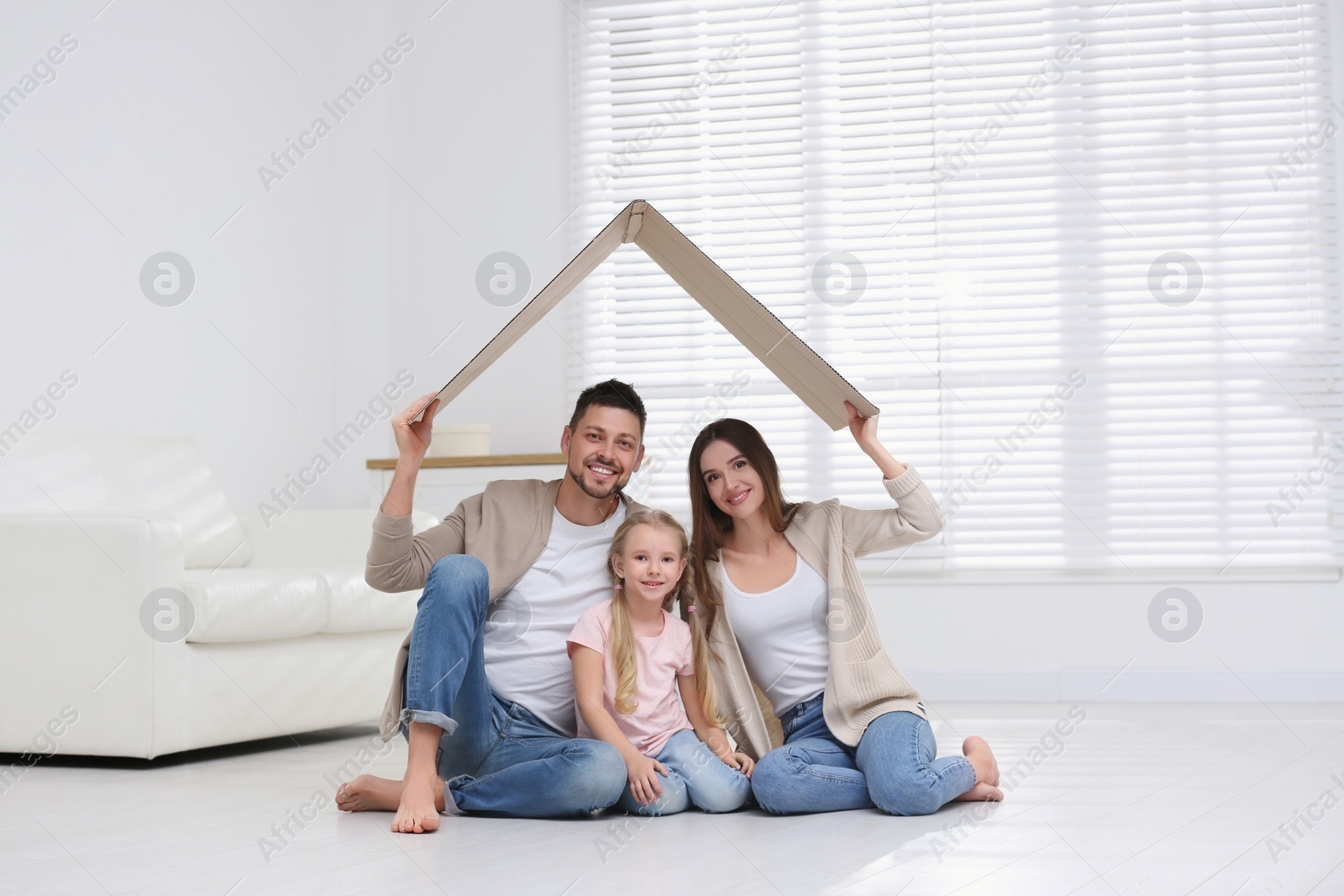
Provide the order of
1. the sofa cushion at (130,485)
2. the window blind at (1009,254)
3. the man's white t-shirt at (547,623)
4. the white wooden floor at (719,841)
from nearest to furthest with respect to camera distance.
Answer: the white wooden floor at (719,841), the man's white t-shirt at (547,623), the sofa cushion at (130,485), the window blind at (1009,254)

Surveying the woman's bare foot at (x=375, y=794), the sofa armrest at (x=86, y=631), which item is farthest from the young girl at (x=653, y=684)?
the sofa armrest at (x=86, y=631)

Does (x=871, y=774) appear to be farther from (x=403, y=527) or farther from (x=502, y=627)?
(x=403, y=527)

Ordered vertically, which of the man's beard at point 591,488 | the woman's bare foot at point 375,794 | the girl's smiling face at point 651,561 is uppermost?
the man's beard at point 591,488

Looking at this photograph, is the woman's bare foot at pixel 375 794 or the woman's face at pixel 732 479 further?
the woman's face at pixel 732 479

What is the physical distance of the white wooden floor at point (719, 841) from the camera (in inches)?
62.3

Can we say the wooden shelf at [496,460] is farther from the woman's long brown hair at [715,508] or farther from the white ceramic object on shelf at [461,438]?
the woman's long brown hair at [715,508]

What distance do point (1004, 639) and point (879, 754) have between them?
204 cm

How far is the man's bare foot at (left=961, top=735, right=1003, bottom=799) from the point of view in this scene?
2139 millimetres

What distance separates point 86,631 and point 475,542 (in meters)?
1.06

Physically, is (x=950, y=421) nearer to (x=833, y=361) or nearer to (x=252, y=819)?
(x=833, y=361)

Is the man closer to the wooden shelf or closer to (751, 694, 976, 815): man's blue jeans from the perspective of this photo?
(751, 694, 976, 815): man's blue jeans

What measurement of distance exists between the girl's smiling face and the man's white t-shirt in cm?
9

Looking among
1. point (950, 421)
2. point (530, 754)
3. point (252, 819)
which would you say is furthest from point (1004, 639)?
point (252, 819)

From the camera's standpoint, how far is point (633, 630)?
6.91ft
